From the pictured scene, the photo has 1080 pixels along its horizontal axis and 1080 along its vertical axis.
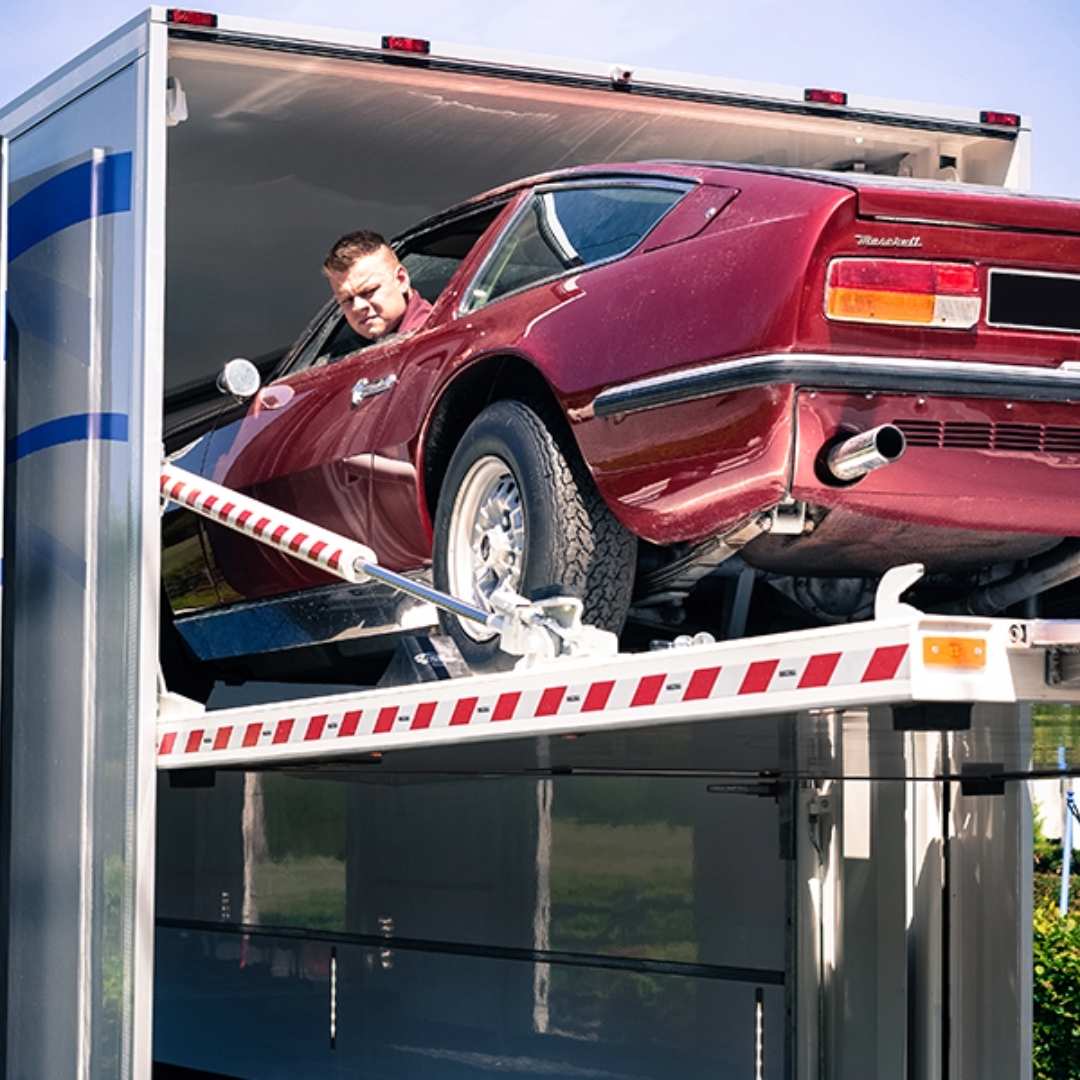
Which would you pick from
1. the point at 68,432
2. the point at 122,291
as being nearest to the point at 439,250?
the point at 122,291

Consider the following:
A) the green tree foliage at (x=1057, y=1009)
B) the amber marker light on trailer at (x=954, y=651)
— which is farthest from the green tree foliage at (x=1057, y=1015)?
the amber marker light on trailer at (x=954, y=651)

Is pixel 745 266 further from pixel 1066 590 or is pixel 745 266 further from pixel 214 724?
pixel 214 724

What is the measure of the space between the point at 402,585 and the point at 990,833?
2.35 m

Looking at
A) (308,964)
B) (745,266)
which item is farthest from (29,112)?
(308,964)

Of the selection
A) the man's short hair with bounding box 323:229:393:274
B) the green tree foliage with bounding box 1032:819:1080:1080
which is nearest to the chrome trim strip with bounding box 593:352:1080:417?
the man's short hair with bounding box 323:229:393:274

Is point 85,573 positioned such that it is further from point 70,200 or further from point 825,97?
point 825,97

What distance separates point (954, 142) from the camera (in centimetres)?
599

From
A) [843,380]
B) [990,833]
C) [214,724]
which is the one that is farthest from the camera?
[990,833]

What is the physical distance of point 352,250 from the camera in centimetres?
571

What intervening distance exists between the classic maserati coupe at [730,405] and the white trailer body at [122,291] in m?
0.64

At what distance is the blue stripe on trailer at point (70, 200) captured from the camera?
5035mm

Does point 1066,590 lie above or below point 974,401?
below

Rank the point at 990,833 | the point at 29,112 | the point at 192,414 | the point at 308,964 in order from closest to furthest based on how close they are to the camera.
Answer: the point at 29,112 → the point at 990,833 → the point at 192,414 → the point at 308,964

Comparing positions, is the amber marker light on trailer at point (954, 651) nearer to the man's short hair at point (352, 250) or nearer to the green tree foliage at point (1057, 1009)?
the man's short hair at point (352, 250)
